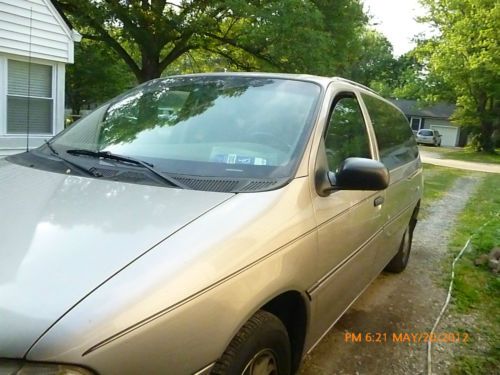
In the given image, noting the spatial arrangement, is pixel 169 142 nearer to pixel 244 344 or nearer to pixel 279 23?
pixel 244 344

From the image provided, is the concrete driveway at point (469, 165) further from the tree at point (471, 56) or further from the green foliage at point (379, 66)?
the green foliage at point (379, 66)

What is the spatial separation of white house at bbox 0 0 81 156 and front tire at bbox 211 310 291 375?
27.1 feet

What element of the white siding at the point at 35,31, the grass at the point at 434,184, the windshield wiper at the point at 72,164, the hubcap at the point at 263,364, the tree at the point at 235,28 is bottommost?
the grass at the point at 434,184

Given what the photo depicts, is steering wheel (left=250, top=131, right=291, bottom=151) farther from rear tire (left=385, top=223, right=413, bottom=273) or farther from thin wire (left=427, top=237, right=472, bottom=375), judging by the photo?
rear tire (left=385, top=223, right=413, bottom=273)

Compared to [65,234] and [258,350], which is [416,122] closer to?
[258,350]

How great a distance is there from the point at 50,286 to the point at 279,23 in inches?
508

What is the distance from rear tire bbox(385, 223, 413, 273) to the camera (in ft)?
16.5

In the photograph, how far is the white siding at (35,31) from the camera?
9359 mm

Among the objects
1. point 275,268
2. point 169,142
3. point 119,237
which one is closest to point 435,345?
point 275,268

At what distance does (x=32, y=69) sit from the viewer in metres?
10.4

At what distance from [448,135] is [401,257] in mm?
49944

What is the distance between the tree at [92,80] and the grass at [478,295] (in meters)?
23.9

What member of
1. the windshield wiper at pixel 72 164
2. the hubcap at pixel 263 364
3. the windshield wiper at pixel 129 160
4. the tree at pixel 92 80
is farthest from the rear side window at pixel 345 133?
the tree at pixel 92 80
